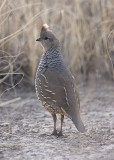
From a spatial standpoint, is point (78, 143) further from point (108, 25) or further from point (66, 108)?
point (108, 25)

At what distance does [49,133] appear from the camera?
493 cm

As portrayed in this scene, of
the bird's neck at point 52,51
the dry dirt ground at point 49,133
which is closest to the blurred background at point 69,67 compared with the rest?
the dry dirt ground at point 49,133

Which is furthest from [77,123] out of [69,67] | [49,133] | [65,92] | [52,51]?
[69,67]

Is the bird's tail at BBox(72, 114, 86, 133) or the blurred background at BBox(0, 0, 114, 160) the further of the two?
the bird's tail at BBox(72, 114, 86, 133)

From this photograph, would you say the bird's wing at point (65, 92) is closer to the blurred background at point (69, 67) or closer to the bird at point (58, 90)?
the bird at point (58, 90)

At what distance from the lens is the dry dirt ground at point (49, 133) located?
4.00 meters

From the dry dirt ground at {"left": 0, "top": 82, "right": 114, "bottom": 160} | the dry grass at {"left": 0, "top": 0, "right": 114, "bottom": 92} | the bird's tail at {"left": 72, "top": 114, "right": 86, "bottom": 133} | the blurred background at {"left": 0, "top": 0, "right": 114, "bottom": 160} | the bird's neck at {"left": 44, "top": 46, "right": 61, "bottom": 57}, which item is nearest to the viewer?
the dry dirt ground at {"left": 0, "top": 82, "right": 114, "bottom": 160}

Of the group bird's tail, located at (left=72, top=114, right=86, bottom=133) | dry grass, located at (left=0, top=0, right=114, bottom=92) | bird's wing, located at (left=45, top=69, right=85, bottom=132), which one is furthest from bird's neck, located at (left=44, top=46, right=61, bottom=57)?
dry grass, located at (left=0, top=0, right=114, bottom=92)

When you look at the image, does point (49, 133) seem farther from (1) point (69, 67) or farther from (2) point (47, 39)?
Answer: (1) point (69, 67)

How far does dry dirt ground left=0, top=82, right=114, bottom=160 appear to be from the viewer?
13.1 ft

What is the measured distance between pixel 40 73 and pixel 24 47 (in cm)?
244

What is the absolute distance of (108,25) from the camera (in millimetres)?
8148

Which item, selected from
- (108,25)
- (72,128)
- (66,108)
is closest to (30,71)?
(108,25)

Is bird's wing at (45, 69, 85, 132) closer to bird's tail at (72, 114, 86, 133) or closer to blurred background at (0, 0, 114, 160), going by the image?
bird's tail at (72, 114, 86, 133)
